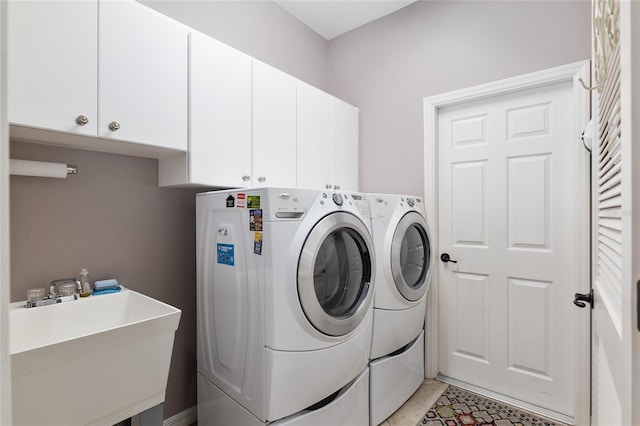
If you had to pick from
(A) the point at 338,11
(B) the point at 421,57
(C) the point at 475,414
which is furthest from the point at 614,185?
(A) the point at 338,11

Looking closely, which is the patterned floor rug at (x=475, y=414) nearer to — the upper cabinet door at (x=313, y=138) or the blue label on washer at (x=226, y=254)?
the blue label on washer at (x=226, y=254)

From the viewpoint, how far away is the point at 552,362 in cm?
208

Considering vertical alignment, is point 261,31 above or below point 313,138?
above

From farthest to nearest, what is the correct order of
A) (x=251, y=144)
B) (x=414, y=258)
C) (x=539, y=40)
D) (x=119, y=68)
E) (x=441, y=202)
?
(x=441, y=202)
(x=414, y=258)
(x=539, y=40)
(x=251, y=144)
(x=119, y=68)

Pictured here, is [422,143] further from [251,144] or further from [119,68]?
[119,68]

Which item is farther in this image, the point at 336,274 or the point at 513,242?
the point at 513,242

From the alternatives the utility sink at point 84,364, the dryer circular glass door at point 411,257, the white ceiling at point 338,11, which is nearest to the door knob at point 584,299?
the dryer circular glass door at point 411,257

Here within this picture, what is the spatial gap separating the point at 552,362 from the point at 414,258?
1.05m

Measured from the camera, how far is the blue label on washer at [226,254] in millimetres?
1612

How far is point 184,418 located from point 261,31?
2.63 m

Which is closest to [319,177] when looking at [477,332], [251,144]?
[251,144]

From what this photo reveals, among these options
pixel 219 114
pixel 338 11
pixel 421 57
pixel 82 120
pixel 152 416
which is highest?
pixel 338 11

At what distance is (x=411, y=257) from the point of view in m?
2.25

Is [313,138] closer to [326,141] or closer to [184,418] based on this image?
[326,141]
